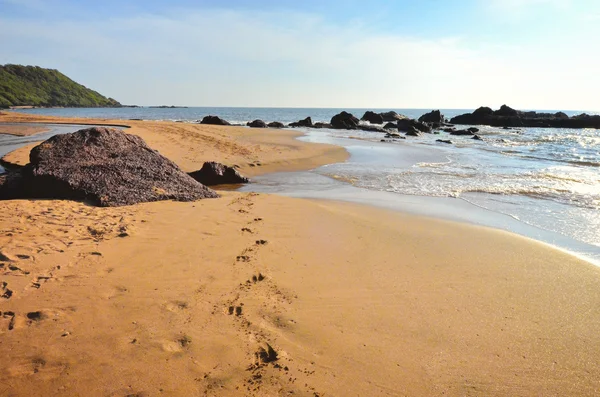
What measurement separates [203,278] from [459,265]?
332 centimetres

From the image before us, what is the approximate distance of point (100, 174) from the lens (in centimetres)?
676

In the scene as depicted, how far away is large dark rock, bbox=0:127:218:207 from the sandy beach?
635mm

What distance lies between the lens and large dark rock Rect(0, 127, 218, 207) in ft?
20.9

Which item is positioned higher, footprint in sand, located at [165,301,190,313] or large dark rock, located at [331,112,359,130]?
large dark rock, located at [331,112,359,130]

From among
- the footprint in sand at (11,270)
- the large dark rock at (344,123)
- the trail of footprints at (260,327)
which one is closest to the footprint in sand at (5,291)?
the footprint in sand at (11,270)

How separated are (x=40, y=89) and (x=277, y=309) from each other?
148 m

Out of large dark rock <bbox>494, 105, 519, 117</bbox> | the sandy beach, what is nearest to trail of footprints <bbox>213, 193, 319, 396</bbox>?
the sandy beach

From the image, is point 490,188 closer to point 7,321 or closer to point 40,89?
point 7,321

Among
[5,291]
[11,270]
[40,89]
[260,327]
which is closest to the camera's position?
[260,327]

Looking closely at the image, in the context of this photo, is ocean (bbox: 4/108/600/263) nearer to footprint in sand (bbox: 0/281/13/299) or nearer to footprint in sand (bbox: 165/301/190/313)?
footprint in sand (bbox: 165/301/190/313)

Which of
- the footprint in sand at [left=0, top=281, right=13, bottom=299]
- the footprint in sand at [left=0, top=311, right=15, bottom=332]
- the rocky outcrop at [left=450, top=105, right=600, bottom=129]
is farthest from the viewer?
the rocky outcrop at [left=450, top=105, right=600, bottom=129]

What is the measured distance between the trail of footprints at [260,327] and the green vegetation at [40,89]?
11839 centimetres

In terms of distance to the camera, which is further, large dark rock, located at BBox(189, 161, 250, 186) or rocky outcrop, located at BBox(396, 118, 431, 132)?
rocky outcrop, located at BBox(396, 118, 431, 132)

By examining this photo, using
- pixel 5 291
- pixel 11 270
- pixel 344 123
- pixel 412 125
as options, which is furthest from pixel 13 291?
pixel 344 123
